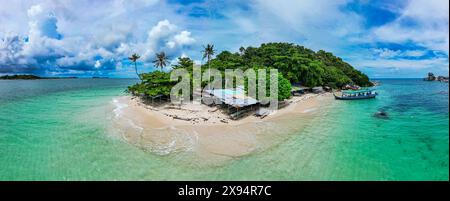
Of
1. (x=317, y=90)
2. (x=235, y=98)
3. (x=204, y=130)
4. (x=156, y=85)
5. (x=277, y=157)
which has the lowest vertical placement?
(x=277, y=157)

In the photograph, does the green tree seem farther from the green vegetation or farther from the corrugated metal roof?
the corrugated metal roof

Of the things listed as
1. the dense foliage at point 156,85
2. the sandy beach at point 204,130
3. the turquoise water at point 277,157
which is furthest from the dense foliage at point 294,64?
the turquoise water at point 277,157

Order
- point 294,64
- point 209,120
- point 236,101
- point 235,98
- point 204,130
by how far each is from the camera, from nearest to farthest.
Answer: point 204,130 < point 209,120 < point 236,101 < point 235,98 < point 294,64

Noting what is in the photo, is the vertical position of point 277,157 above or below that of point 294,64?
below

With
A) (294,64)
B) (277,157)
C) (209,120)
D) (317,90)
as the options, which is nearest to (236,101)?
(209,120)

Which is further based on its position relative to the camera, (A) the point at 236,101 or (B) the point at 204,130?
(A) the point at 236,101

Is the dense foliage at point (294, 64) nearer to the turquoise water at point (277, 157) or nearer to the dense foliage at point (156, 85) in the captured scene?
the dense foliage at point (156, 85)

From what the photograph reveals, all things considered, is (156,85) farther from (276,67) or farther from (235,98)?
(276,67)

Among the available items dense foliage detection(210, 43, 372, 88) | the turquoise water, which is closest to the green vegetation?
dense foliage detection(210, 43, 372, 88)
